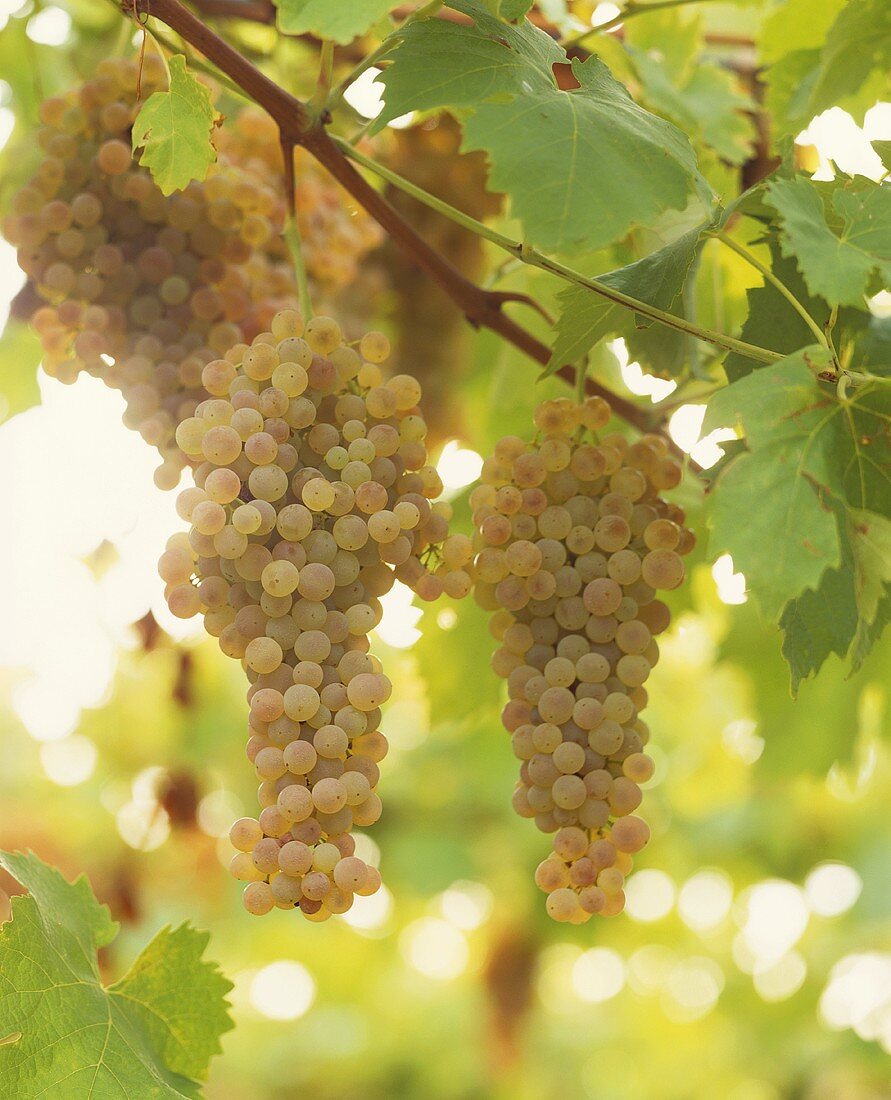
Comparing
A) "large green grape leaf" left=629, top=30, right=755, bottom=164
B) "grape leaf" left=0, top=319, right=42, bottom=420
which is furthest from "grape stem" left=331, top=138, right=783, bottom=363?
"grape leaf" left=0, top=319, right=42, bottom=420

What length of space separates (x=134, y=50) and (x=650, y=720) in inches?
75.7

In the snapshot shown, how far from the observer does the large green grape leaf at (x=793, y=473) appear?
483 millimetres

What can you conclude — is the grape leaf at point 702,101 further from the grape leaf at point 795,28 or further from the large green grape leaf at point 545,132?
the large green grape leaf at point 545,132

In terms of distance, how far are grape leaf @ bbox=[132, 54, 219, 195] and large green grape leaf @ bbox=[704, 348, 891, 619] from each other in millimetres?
318

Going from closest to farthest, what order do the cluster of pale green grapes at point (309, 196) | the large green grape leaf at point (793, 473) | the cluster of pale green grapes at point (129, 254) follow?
the large green grape leaf at point (793, 473) < the cluster of pale green grapes at point (129, 254) < the cluster of pale green grapes at point (309, 196)

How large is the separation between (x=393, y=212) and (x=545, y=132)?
8.3 inches

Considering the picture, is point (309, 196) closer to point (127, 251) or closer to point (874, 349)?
point (127, 251)

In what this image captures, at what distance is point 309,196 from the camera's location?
0.89 metres

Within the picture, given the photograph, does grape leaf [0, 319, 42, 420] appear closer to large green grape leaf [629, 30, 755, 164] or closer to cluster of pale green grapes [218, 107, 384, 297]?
cluster of pale green grapes [218, 107, 384, 297]

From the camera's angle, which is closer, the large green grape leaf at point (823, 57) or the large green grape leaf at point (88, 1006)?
the large green grape leaf at point (88, 1006)

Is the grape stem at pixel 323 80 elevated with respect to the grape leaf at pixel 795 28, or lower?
lower

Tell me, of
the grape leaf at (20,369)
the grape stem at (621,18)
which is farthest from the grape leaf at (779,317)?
the grape leaf at (20,369)

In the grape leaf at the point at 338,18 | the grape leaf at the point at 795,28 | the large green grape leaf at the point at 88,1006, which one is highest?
the grape leaf at the point at 795,28

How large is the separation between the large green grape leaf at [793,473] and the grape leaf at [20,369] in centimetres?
99
